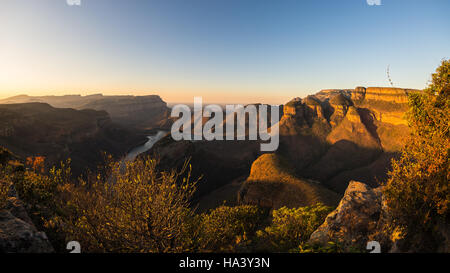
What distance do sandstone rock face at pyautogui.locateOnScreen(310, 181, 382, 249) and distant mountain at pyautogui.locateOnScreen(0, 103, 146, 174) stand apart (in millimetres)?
34025

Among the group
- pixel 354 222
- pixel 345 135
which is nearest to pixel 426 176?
pixel 354 222

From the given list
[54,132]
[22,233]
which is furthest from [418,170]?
[54,132]

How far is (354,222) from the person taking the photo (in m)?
7.36

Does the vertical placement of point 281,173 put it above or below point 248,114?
below

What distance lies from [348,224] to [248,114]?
288ft

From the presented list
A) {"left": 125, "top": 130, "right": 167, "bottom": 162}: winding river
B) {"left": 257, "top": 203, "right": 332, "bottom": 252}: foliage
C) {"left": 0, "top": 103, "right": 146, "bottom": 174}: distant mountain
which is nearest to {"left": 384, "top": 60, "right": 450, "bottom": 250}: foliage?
{"left": 257, "top": 203, "right": 332, "bottom": 252}: foliage

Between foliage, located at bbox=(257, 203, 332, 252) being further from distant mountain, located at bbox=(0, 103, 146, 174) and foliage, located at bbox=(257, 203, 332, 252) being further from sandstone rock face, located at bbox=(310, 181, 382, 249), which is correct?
distant mountain, located at bbox=(0, 103, 146, 174)

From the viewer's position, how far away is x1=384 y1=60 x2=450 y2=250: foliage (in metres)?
5.06

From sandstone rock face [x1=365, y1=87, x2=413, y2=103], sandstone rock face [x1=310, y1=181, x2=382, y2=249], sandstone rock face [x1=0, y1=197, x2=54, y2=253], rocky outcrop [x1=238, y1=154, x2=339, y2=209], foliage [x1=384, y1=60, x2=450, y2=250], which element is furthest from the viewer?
sandstone rock face [x1=365, y1=87, x2=413, y2=103]

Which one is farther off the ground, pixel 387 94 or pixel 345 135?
pixel 387 94

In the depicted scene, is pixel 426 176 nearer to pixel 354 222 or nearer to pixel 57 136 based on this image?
pixel 354 222

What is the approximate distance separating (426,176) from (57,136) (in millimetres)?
77546
